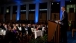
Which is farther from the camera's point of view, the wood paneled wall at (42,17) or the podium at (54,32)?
the wood paneled wall at (42,17)

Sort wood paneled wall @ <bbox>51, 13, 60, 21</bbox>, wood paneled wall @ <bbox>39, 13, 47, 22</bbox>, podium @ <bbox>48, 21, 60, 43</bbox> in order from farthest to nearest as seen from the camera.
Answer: wood paneled wall @ <bbox>39, 13, 47, 22</bbox> → wood paneled wall @ <bbox>51, 13, 60, 21</bbox> → podium @ <bbox>48, 21, 60, 43</bbox>

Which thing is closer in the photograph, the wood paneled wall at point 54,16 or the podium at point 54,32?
the podium at point 54,32

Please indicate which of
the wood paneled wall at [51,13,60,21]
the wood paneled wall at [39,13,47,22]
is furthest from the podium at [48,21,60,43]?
the wood paneled wall at [39,13,47,22]

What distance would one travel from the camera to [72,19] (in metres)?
16.6

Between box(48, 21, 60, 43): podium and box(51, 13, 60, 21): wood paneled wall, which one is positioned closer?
box(48, 21, 60, 43): podium

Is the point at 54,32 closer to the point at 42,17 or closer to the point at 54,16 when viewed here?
the point at 54,16

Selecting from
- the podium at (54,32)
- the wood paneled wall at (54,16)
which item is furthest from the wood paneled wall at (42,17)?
the podium at (54,32)

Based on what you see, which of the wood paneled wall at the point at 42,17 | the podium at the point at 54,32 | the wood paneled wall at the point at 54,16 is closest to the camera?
the podium at the point at 54,32

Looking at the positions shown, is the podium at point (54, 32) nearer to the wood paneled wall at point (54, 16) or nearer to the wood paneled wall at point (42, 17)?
the wood paneled wall at point (54, 16)

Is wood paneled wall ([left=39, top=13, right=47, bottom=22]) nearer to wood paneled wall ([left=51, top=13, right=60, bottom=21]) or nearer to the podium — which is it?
wood paneled wall ([left=51, top=13, right=60, bottom=21])

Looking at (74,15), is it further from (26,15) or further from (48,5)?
(26,15)

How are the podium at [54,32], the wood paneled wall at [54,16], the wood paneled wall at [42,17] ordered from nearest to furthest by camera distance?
the podium at [54,32], the wood paneled wall at [54,16], the wood paneled wall at [42,17]

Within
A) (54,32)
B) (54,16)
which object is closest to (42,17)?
(54,16)

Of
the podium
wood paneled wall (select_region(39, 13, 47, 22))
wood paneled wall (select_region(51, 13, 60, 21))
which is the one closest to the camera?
the podium
